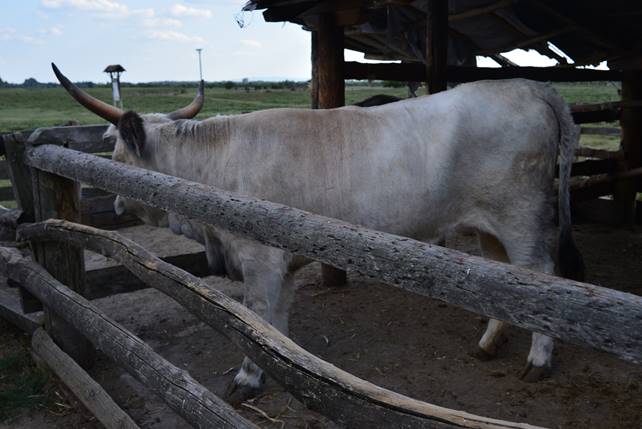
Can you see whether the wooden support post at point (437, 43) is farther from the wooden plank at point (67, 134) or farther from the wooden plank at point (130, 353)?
the wooden plank at point (130, 353)

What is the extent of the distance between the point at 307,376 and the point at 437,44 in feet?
13.9

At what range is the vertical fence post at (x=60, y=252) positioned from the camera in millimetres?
3822

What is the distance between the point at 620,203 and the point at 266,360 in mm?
7148

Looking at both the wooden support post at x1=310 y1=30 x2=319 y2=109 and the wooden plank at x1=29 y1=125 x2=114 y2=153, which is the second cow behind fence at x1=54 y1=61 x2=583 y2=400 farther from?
the wooden support post at x1=310 y1=30 x2=319 y2=109

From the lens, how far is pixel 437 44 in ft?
17.2

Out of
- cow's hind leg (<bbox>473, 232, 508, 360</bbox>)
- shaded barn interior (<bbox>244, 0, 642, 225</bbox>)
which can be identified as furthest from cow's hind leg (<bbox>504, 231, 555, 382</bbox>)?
shaded barn interior (<bbox>244, 0, 642, 225</bbox>)

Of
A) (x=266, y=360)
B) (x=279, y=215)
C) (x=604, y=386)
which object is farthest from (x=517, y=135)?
(x=266, y=360)

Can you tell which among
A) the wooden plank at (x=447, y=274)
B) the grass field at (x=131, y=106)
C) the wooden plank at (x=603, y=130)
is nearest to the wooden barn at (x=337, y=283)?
the wooden plank at (x=447, y=274)

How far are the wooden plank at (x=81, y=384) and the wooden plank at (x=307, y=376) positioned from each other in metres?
0.87

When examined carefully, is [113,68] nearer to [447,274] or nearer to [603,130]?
[603,130]

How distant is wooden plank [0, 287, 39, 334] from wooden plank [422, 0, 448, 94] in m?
3.69

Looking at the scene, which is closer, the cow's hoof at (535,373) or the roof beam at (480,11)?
the cow's hoof at (535,373)

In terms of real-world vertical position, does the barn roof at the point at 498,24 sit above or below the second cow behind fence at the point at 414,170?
above

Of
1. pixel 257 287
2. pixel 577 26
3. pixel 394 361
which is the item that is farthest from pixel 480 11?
pixel 257 287
